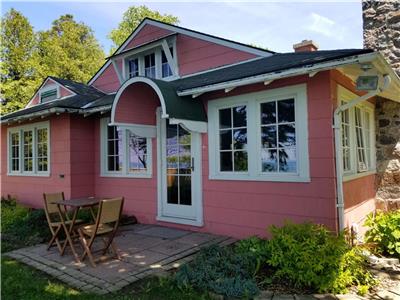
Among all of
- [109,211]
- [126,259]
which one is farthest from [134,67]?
[126,259]

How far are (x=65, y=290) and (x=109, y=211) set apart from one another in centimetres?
122

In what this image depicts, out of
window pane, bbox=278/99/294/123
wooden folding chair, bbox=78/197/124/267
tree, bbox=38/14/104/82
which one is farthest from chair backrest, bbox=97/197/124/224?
tree, bbox=38/14/104/82

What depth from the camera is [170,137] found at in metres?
6.92

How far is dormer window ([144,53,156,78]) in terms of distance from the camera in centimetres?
850

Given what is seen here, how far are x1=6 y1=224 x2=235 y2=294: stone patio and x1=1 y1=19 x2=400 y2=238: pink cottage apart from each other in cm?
60

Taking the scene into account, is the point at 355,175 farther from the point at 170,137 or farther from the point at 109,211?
the point at 109,211

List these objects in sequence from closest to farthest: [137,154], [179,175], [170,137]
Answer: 1. [179,175]
2. [170,137]
3. [137,154]

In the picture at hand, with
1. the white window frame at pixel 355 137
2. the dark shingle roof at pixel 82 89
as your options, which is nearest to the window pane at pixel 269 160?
the white window frame at pixel 355 137

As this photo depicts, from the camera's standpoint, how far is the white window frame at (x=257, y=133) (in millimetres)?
4945

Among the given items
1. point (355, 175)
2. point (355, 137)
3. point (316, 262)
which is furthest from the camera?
point (355, 137)

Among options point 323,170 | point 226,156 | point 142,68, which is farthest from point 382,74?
point 142,68

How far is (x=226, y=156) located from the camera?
5.99 m

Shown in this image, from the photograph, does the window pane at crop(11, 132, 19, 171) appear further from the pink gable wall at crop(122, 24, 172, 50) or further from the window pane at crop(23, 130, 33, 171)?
the pink gable wall at crop(122, 24, 172, 50)

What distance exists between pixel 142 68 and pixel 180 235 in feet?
16.4
